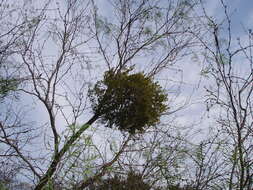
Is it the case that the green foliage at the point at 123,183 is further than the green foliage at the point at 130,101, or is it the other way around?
the green foliage at the point at 123,183

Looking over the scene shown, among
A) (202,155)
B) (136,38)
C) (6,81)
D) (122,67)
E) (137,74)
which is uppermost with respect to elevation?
(136,38)

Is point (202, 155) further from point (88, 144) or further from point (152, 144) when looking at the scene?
point (88, 144)

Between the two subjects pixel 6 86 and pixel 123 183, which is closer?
pixel 6 86

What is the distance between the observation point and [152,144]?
6.66 meters

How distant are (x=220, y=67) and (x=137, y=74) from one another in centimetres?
208

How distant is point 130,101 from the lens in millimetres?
4934

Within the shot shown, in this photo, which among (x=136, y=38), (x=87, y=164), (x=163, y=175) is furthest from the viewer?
(x=136, y=38)

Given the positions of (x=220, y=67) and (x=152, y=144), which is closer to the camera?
(x=220, y=67)

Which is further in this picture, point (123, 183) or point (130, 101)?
point (123, 183)

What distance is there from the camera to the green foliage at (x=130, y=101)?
192 inches

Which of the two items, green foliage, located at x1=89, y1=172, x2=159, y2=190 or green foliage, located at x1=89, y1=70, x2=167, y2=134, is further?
green foliage, located at x1=89, y1=172, x2=159, y2=190

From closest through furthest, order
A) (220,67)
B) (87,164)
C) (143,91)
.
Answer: (87,164)
(220,67)
(143,91)

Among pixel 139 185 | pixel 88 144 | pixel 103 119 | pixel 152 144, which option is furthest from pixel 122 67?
pixel 88 144

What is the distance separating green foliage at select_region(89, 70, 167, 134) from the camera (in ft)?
16.0
